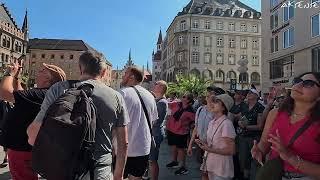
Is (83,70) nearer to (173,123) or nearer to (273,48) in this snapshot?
(173,123)

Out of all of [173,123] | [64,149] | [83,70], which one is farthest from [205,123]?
[64,149]

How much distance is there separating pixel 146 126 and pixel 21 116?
5.12ft

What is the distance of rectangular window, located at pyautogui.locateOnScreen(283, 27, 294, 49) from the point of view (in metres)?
35.4

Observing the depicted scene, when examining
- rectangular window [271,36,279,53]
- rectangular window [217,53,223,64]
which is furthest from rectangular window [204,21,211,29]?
rectangular window [271,36,279,53]

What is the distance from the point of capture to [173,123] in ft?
32.7

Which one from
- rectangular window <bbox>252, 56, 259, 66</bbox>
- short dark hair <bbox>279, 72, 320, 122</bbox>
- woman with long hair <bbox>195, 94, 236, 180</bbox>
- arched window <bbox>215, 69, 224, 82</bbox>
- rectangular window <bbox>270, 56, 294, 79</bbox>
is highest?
rectangular window <bbox>252, 56, 259, 66</bbox>

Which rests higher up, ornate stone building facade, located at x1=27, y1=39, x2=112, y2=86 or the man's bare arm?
ornate stone building facade, located at x1=27, y1=39, x2=112, y2=86

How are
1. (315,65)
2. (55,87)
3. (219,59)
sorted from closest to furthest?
(55,87) → (315,65) → (219,59)

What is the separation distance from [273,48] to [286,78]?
15.9 ft

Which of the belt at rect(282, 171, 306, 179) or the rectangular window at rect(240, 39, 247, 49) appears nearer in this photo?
the belt at rect(282, 171, 306, 179)

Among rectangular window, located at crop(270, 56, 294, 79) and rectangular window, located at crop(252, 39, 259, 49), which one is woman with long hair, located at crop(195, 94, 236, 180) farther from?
rectangular window, located at crop(252, 39, 259, 49)

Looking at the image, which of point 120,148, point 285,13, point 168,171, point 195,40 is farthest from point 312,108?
point 195,40

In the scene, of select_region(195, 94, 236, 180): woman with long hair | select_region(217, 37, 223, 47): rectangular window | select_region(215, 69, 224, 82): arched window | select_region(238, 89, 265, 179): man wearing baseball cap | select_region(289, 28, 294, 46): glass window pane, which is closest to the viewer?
select_region(195, 94, 236, 180): woman with long hair

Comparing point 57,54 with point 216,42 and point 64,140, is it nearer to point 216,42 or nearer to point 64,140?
point 216,42
